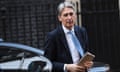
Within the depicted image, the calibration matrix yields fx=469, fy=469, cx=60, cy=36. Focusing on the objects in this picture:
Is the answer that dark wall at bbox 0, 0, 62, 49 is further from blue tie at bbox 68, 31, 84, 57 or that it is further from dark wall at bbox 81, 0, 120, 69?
blue tie at bbox 68, 31, 84, 57

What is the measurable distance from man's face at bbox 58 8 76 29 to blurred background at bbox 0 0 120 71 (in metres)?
9.28

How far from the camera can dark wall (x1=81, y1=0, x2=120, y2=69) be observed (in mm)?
13266

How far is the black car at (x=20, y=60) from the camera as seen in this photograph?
15.3ft

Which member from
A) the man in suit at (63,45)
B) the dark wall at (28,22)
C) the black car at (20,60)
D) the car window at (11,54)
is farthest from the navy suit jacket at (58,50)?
the dark wall at (28,22)

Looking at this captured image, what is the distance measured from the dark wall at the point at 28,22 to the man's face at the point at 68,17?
9.38m

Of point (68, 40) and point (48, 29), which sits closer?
point (68, 40)

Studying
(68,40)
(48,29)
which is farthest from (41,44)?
(68,40)

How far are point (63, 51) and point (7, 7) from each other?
1027 centimetres

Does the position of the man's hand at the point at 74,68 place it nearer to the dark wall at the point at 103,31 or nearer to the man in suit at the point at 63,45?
the man in suit at the point at 63,45

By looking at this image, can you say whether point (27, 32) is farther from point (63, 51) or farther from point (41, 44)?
point (63, 51)

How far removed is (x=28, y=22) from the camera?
1373 cm

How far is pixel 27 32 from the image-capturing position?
45.0 feet

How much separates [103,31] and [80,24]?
2.28ft

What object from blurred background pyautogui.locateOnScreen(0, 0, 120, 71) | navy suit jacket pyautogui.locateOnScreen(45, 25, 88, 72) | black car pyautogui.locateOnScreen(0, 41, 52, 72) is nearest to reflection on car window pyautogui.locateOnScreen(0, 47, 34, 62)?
black car pyautogui.locateOnScreen(0, 41, 52, 72)
